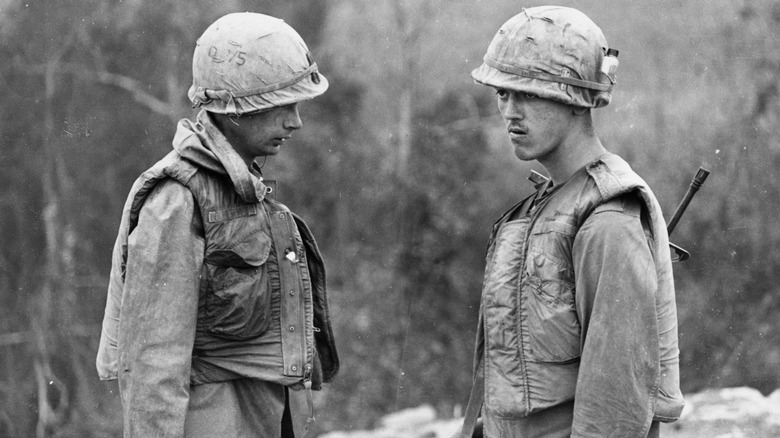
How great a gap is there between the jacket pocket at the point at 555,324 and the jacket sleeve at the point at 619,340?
9 centimetres

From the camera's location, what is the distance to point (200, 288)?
119 inches

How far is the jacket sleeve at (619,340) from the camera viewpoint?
263 cm

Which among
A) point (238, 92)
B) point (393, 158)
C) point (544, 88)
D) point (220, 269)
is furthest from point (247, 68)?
point (393, 158)

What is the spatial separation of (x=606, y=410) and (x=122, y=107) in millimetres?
4644

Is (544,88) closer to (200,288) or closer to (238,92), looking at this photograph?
(238,92)

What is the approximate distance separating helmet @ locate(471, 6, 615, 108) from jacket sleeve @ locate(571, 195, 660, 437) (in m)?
0.43

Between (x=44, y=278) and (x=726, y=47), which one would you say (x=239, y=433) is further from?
(x=726, y=47)

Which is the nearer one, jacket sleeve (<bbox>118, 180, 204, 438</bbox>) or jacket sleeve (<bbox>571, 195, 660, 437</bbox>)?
jacket sleeve (<bbox>571, 195, 660, 437</bbox>)

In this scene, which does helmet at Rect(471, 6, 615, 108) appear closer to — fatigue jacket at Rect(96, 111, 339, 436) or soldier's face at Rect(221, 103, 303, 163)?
soldier's face at Rect(221, 103, 303, 163)

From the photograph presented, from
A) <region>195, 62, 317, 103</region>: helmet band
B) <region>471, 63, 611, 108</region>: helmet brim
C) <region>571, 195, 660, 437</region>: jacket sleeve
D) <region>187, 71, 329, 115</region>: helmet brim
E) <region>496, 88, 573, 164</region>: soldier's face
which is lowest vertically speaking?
<region>571, 195, 660, 437</region>: jacket sleeve

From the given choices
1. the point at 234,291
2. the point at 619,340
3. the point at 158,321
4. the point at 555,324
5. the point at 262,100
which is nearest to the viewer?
the point at 619,340

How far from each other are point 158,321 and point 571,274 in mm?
1219

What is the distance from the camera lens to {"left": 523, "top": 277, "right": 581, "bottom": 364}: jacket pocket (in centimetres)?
276

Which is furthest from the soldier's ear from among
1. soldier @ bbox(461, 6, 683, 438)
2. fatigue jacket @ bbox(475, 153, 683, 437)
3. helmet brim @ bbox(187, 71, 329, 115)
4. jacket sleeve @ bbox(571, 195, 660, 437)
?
helmet brim @ bbox(187, 71, 329, 115)
